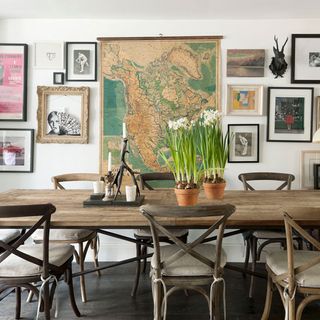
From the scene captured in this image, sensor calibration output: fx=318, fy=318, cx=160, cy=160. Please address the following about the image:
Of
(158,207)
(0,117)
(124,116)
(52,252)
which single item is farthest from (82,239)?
(0,117)

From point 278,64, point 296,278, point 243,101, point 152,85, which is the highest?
point 278,64

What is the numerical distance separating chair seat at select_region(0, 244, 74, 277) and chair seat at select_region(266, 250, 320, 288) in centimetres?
125

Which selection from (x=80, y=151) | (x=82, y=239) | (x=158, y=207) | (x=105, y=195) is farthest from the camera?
(x=80, y=151)

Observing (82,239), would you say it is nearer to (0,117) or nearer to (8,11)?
(0,117)

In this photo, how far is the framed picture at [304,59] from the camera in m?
3.21

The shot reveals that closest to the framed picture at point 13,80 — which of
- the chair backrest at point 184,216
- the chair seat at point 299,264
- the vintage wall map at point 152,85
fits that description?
the vintage wall map at point 152,85

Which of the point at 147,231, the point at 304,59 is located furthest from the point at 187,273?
the point at 304,59

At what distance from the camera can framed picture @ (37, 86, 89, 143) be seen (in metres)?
3.28

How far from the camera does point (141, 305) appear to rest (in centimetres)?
237

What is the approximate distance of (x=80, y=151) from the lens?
3316mm

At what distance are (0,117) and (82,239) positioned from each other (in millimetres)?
1753

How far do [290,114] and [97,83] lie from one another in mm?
1997

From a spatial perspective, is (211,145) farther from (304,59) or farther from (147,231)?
(304,59)

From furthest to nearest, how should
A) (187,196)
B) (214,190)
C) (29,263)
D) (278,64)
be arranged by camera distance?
(278,64), (214,190), (187,196), (29,263)
